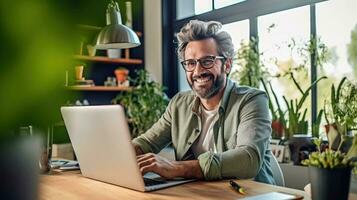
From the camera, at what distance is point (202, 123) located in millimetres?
1749

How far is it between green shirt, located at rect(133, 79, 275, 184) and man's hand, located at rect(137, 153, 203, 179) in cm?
3

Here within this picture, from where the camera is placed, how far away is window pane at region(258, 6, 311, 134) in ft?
8.59

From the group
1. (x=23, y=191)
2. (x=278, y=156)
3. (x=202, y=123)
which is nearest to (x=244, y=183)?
(x=202, y=123)

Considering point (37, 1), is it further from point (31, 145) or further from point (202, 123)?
point (202, 123)

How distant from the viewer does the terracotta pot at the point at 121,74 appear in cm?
372

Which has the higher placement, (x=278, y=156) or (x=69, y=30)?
(x=69, y=30)

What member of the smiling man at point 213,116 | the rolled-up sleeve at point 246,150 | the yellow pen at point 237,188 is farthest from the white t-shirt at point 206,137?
the yellow pen at point 237,188

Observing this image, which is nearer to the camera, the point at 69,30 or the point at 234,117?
the point at 69,30

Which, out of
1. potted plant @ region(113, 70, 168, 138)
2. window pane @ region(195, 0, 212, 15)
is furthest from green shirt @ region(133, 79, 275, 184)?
window pane @ region(195, 0, 212, 15)

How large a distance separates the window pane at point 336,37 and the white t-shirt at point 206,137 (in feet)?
3.51

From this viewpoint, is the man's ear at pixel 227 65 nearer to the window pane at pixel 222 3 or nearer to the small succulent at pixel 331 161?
the small succulent at pixel 331 161

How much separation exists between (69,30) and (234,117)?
4.65 feet

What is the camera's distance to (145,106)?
3365 millimetres

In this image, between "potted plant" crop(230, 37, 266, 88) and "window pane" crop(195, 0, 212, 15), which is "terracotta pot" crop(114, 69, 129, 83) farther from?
"potted plant" crop(230, 37, 266, 88)
